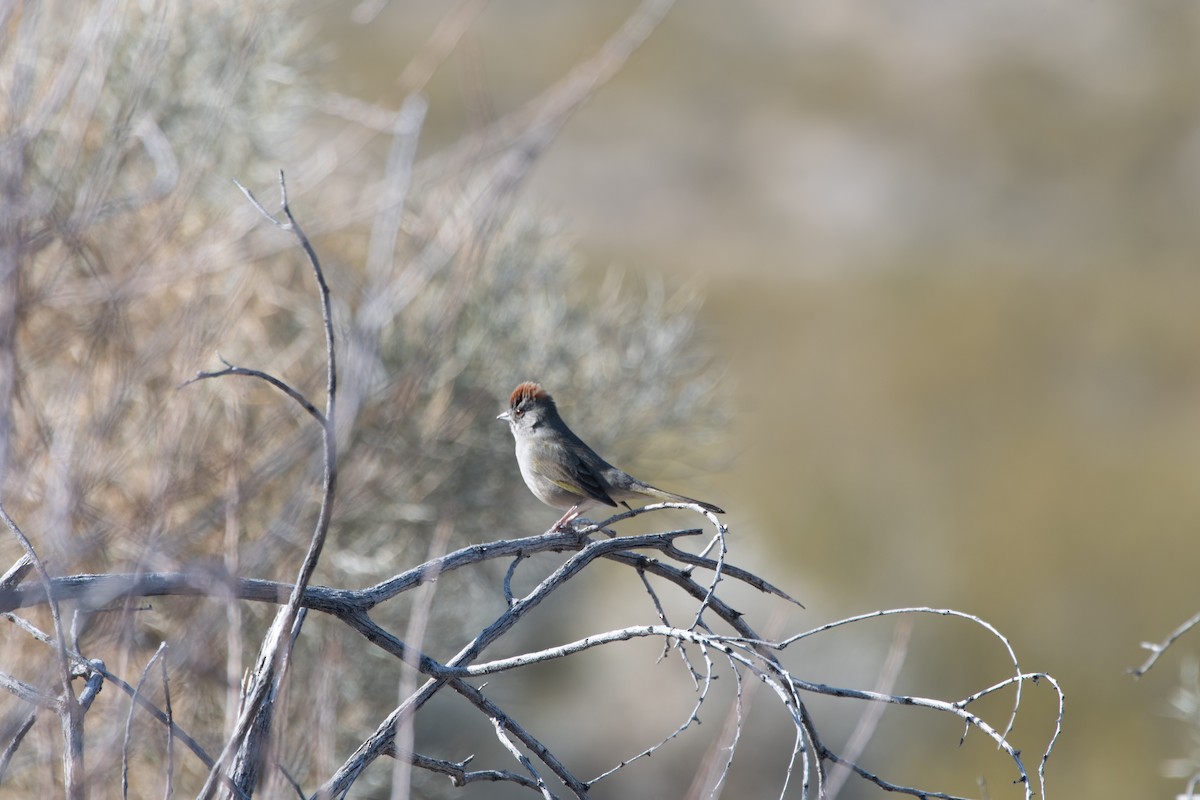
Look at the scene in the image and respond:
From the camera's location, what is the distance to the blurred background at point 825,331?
6.29 meters

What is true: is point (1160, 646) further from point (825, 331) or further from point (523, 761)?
point (825, 331)

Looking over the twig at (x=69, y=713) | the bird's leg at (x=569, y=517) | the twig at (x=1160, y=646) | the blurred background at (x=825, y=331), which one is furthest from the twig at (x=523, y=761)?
the bird's leg at (x=569, y=517)

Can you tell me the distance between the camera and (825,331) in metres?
21.4

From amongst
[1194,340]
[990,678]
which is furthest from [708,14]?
[990,678]

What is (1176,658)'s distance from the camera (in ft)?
39.7

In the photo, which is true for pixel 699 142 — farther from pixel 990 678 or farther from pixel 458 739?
pixel 458 739

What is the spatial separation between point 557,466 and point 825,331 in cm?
1729

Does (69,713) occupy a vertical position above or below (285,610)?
below

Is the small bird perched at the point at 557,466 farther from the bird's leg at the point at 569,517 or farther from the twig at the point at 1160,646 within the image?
the twig at the point at 1160,646

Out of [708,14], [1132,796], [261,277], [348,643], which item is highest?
[708,14]

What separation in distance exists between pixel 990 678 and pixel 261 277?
979 centimetres

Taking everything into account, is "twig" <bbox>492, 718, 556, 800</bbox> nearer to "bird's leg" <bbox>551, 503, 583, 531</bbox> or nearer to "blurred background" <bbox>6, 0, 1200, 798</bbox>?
"blurred background" <bbox>6, 0, 1200, 798</bbox>

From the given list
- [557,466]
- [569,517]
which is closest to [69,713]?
[569,517]

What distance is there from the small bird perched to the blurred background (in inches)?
19.0
